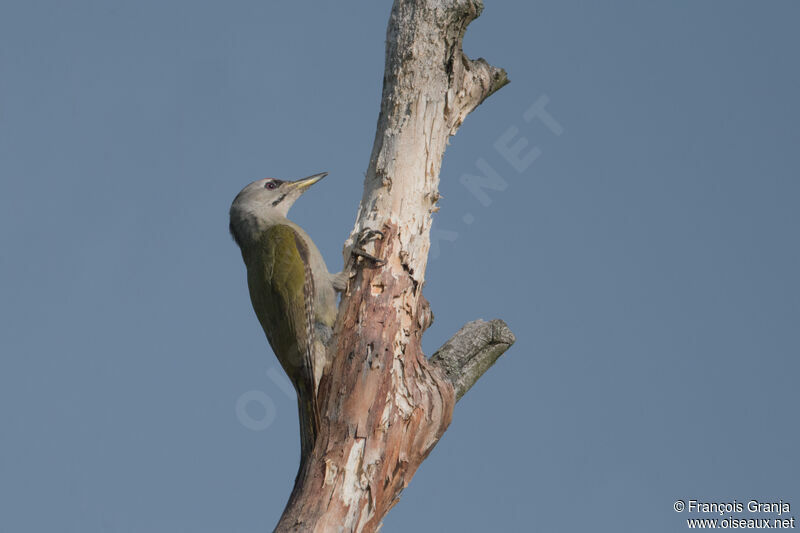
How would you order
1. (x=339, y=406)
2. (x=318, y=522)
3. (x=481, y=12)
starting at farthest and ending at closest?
(x=481, y=12), (x=339, y=406), (x=318, y=522)

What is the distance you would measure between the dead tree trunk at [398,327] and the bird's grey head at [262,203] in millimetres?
1450

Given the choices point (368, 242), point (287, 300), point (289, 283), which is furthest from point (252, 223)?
point (368, 242)

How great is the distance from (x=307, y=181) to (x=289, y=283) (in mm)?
1438

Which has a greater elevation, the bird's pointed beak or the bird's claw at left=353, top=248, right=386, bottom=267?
the bird's pointed beak

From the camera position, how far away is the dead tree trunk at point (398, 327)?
204 inches

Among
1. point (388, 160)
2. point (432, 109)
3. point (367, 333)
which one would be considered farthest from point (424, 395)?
point (432, 109)

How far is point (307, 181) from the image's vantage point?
7523mm

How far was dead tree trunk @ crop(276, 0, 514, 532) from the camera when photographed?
5.19 meters

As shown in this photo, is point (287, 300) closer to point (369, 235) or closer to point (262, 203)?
point (369, 235)

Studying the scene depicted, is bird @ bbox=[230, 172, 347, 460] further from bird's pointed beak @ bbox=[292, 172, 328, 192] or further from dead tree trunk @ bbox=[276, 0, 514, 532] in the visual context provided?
dead tree trunk @ bbox=[276, 0, 514, 532]

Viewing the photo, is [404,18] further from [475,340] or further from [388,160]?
[475,340]

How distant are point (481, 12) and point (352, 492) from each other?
11.9ft

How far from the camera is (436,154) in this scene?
19.4ft

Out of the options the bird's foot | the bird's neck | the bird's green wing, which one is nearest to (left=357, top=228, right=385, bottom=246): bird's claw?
the bird's foot
